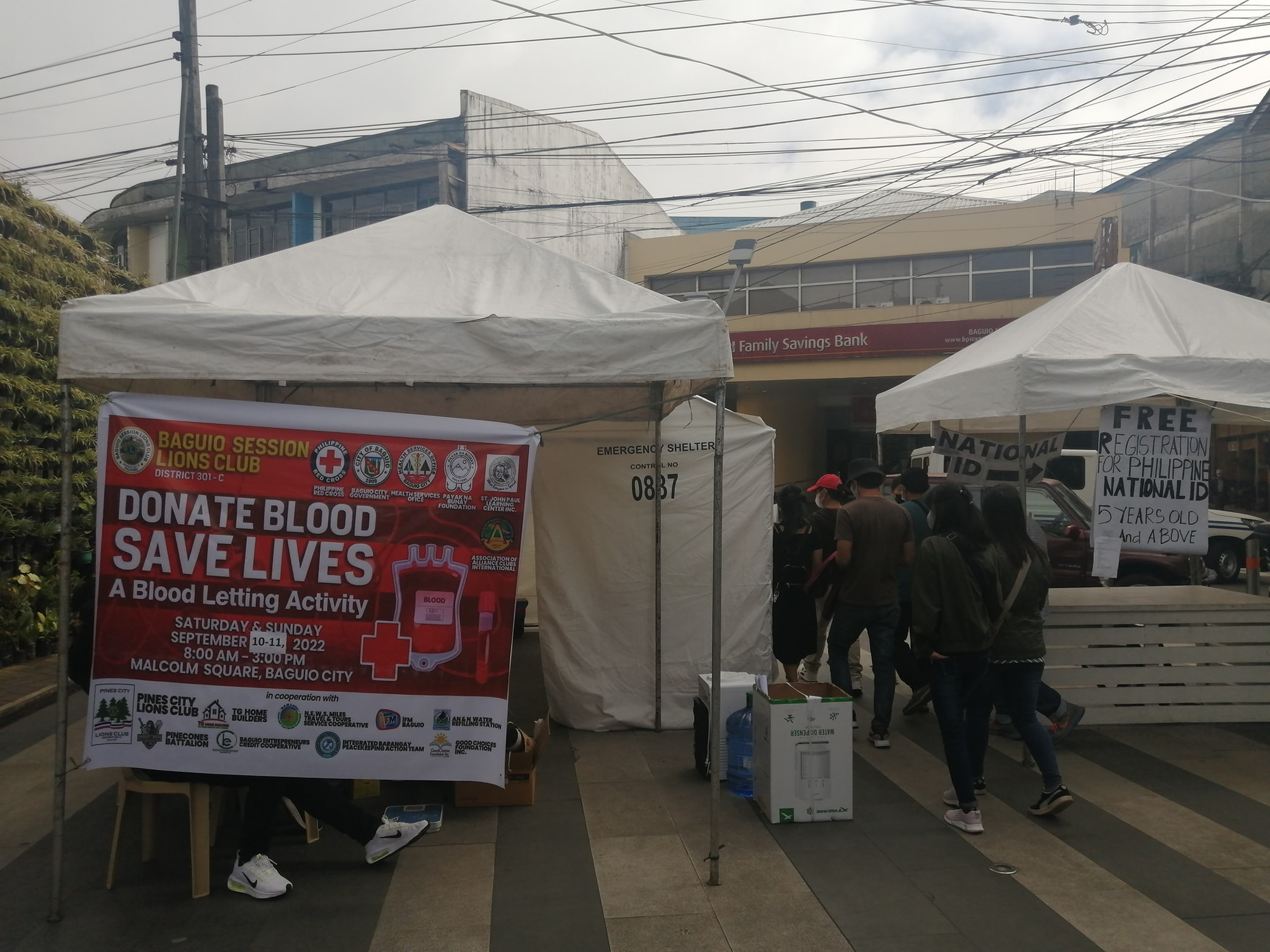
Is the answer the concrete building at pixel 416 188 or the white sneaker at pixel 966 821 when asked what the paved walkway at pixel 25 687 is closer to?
the white sneaker at pixel 966 821

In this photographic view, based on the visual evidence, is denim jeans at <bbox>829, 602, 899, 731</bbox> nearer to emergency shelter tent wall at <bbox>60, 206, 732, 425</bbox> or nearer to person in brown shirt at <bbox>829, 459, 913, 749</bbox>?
person in brown shirt at <bbox>829, 459, 913, 749</bbox>

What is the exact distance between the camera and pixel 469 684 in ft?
13.8

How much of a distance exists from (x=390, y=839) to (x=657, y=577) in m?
2.71

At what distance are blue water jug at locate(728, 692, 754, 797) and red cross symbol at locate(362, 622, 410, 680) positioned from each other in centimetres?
210

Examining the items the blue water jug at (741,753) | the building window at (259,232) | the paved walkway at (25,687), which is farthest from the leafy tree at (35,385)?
the building window at (259,232)

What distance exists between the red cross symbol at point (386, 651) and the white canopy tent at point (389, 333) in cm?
108

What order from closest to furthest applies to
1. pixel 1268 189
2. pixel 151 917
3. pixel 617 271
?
pixel 151 917 → pixel 1268 189 → pixel 617 271

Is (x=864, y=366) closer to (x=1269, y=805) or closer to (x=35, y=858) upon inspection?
(x=1269, y=805)

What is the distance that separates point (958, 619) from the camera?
4.67m

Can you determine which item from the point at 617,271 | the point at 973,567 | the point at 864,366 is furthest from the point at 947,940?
the point at 617,271

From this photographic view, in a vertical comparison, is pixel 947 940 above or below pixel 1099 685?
below

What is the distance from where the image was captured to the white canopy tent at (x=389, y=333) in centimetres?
402

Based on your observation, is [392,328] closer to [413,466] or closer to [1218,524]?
[413,466]

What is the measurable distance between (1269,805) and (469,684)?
428 cm
